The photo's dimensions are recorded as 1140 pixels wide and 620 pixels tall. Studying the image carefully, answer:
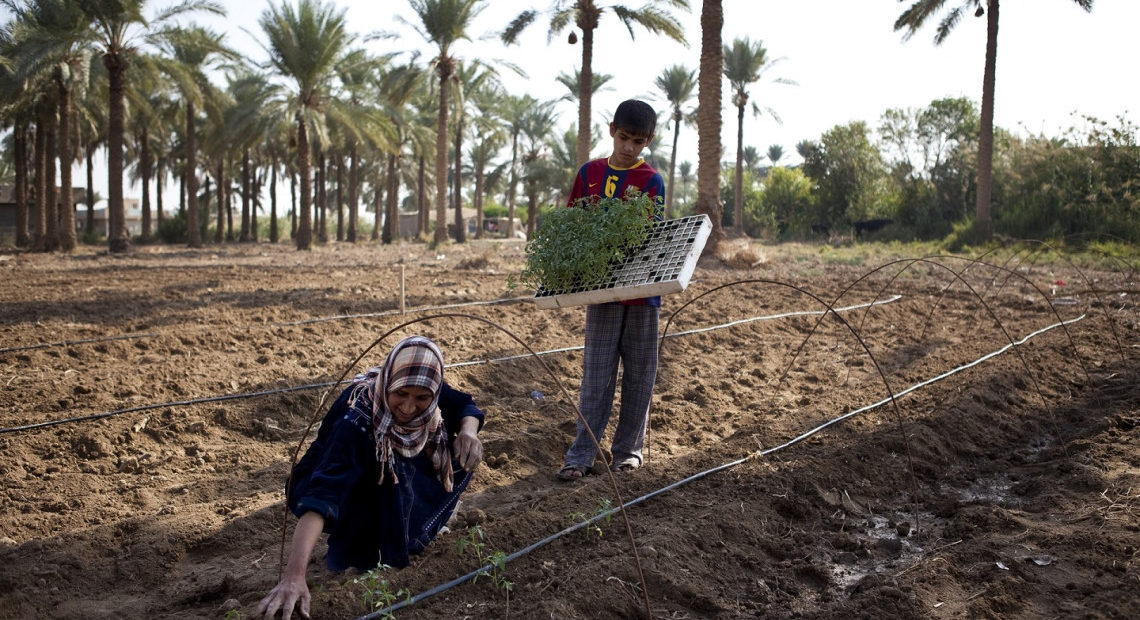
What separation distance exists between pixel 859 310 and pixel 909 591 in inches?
247

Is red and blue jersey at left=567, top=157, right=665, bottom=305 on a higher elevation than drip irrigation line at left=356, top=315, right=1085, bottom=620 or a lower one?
higher

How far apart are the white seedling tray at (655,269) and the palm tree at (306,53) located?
64.4 feet

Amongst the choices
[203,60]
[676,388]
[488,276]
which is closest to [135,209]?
[203,60]

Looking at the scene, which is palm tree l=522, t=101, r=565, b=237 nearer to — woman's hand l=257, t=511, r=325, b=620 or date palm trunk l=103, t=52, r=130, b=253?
date palm trunk l=103, t=52, r=130, b=253

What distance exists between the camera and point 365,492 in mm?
2738

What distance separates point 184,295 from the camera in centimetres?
899

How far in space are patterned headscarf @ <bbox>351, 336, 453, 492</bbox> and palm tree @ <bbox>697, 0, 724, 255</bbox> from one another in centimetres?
966

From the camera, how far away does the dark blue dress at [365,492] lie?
2473 millimetres

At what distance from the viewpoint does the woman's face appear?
2502 mm

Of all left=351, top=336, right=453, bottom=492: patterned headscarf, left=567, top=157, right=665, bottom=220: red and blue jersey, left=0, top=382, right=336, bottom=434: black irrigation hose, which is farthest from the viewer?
left=0, top=382, right=336, bottom=434: black irrigation hose

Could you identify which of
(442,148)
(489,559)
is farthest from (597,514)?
(442,148)

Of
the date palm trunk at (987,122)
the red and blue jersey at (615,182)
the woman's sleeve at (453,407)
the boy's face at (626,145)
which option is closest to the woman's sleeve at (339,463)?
→ the woman's sleeve at (453,407)

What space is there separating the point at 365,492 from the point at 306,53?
20.8 meters

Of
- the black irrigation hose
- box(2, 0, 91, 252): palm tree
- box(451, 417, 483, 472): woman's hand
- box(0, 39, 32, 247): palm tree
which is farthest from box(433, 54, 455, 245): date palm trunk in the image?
box(451, 417, 483, 472): woman's hand
